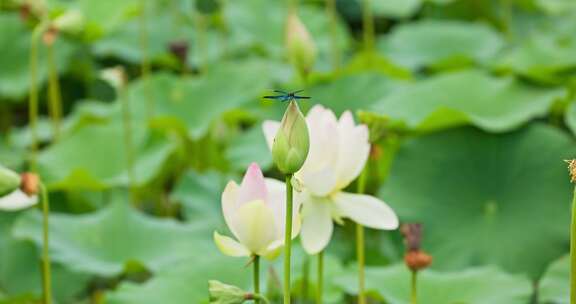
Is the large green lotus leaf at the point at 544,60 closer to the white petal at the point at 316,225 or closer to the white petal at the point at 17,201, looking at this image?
the white petal at the point at 316,225

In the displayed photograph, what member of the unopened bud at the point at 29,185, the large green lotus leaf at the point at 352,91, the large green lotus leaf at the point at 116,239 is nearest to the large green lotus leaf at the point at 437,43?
the large green lotus leaf at the point at 352,91

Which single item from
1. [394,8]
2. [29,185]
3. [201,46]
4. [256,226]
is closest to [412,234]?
[256,226]

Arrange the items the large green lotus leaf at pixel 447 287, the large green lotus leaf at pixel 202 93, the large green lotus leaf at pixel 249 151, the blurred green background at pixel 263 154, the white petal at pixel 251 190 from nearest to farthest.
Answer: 1. the white petal at pixel 251 190
2. the large green lotus leaf at pixel 447 287
3. the blurred green background at pixel 263 154
4. the large green lotus leaf at pixel 249 151
5. the large green lotus leaf at pixel 202 93

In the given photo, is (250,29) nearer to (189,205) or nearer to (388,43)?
(388,43)

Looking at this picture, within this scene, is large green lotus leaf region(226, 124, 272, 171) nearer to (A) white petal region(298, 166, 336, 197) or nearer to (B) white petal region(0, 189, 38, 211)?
(B) white petal region(0, 189, 38, 211)

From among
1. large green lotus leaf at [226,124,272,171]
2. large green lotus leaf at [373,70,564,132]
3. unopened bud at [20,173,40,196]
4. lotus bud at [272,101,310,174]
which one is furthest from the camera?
large green lotus leaf at [226,124,272,171]

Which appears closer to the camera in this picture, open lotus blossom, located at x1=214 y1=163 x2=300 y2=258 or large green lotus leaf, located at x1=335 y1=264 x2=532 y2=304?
open lotus blossom, located at x1=214 y1=163 x2=300 y2=258

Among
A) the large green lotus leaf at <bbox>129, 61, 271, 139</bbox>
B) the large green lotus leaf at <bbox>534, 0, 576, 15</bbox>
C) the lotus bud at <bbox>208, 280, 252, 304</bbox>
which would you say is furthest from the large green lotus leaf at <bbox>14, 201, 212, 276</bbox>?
the large green lotus leaf at <bbox>534, 0, 576, 15</bbox>
